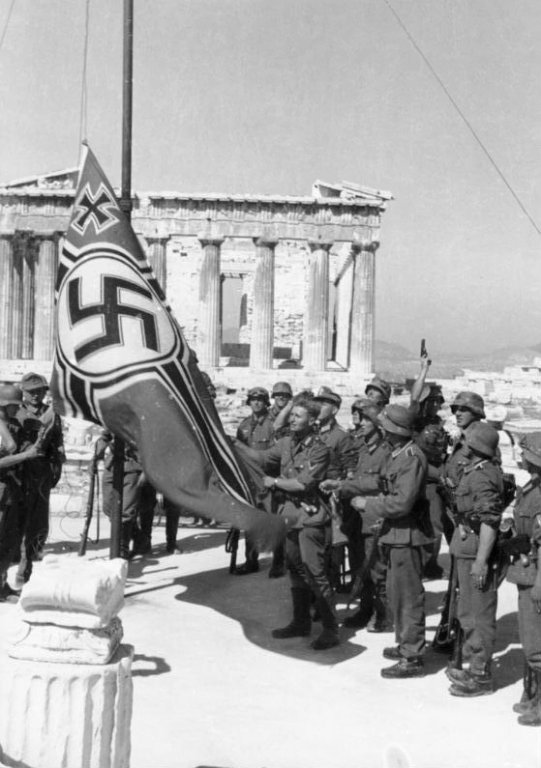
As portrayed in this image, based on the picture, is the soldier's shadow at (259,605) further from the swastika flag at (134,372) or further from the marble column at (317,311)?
the marble column at (317,311)

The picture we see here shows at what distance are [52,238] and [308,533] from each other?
98.0 feet

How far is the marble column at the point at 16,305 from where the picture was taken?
112 feet

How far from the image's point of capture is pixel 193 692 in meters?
5.55

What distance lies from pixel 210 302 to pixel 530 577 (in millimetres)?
28577

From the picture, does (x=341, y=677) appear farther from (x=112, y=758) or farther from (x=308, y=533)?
(x=112, y=758)

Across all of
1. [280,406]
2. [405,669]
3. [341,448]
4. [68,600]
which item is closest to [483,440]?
[405,669]

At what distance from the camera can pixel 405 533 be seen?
6148 millimetres

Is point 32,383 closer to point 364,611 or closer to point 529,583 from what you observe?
point 364,611

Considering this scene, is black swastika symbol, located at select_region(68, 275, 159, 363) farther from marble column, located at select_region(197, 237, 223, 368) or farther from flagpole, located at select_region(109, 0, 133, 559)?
marble column, located at select_region(197, 237, 223, 368)

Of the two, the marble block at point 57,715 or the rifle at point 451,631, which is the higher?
the marble block at point 57,715

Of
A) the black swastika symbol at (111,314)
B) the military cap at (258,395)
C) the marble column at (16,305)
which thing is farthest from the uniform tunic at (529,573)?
the marble column at (16,305)

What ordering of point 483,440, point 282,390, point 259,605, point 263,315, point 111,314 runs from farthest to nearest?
1. point 263,315
2. point 282,390
3. point 259,605
4. point 111,314
5. point 483,440

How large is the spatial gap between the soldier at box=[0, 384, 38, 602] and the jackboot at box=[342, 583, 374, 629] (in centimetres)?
302

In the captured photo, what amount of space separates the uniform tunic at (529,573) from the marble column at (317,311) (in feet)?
91.3
